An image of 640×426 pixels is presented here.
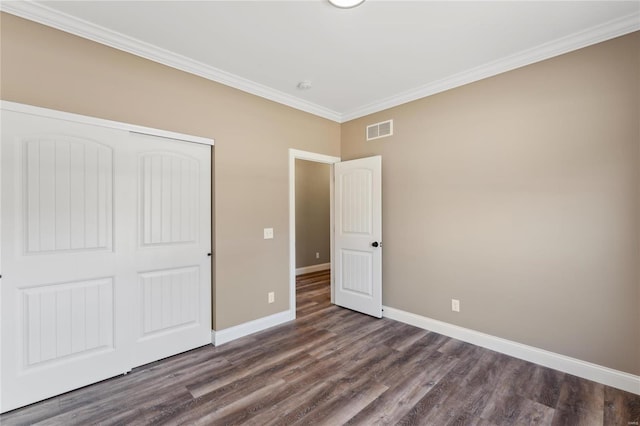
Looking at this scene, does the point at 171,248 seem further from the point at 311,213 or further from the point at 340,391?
the point at 311,213

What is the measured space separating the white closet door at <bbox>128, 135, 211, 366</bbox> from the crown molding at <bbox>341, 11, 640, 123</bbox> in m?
2.46

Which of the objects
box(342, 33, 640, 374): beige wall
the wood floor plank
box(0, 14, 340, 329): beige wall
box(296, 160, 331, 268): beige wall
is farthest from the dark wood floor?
box(296, 160, 331, 268): beige wall

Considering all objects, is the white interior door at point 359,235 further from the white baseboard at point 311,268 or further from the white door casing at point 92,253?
the white baseboard at point 311,268

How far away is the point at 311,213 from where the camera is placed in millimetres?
6504

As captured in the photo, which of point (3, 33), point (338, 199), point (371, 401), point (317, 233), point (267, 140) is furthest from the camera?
point (317, 233)

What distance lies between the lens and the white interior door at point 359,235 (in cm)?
374

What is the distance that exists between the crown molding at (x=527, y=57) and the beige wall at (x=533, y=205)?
2.5 inches

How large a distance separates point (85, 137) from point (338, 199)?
2914 millimetres

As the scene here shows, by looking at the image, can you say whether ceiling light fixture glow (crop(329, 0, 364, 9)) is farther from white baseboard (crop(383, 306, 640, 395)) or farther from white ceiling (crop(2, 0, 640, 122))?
white baseboard (crop(383, 306, 640, 395))

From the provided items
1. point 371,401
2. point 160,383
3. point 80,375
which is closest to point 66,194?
point 80,375

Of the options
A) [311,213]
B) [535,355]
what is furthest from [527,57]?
[311,213]

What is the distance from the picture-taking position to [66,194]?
7.14ft

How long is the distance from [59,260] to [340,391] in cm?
237

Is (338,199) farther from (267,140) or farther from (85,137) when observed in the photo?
(85,137)
